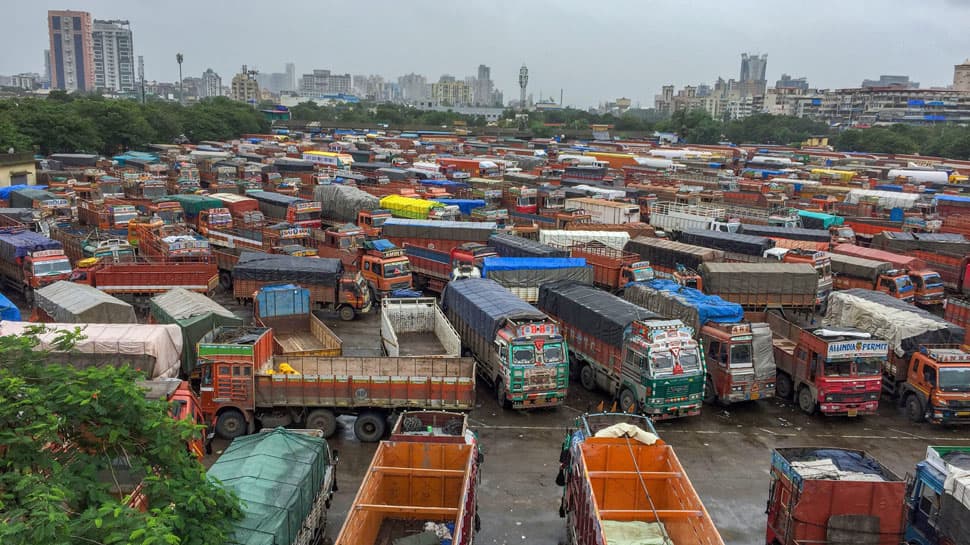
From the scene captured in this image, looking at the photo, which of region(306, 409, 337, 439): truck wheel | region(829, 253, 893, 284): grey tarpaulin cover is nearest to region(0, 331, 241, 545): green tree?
region(306, 409, 337, 439): truck wheel

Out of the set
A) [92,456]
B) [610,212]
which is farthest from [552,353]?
[610,212]

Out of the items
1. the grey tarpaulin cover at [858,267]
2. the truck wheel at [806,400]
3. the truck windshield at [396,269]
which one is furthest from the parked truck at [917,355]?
the truck windshield at [396,269]

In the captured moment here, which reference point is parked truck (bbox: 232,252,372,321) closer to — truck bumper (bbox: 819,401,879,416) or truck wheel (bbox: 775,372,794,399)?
truck wheel (bbox: 775,372,794,399)

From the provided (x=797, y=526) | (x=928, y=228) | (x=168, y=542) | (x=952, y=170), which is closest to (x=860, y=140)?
(x=952, y=170)

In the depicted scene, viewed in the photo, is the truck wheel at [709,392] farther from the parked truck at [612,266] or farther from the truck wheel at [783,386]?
the parked truck at [612,266]

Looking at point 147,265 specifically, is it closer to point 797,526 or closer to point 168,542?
point 168,542
